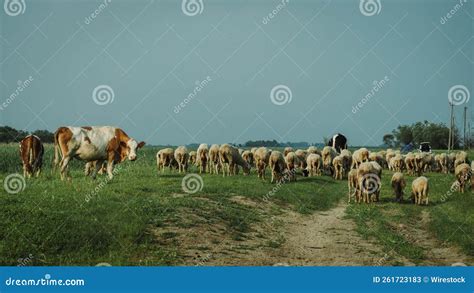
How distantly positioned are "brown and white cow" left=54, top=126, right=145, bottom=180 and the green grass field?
0.71m

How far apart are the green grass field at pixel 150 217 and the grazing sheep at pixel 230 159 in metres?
5.82

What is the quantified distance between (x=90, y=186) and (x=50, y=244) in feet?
15.9

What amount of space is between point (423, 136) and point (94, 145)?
3422 cm

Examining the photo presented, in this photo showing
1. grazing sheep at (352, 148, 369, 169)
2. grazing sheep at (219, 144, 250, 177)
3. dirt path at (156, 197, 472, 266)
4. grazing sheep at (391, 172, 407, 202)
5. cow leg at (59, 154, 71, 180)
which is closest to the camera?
dirt path at (156, 197, 472, 266)

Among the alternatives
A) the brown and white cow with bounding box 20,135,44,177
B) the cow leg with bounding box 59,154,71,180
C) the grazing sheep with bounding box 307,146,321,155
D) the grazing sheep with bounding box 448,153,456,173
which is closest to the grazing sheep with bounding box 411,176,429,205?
the cow leg with bounding box 59,154,71,180

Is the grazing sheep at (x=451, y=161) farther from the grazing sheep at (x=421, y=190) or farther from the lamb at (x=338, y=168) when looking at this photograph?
the grazing sheep at (x=421, y=190)

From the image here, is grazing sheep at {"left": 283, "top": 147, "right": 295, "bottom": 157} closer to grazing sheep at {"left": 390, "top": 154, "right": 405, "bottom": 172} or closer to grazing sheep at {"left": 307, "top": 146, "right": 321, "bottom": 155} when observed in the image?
grazing sheep at {"left": 307, "top": 146, "right": 321, "bottom": 155}

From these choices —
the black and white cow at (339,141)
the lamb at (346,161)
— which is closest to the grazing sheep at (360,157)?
the lamb at (346,161)

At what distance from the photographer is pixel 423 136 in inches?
1869

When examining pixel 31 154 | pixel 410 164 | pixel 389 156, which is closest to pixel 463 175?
pixel 410 164

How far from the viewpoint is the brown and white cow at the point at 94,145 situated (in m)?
18.7

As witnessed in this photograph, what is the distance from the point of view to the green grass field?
12.6m

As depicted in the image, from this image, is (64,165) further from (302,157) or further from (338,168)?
(302,157)

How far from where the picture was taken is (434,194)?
2431 centimetres
